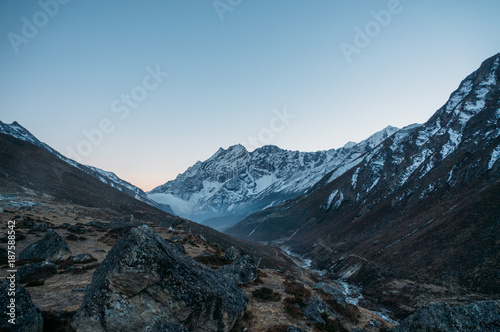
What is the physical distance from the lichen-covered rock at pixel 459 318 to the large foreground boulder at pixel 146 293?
12.1 m

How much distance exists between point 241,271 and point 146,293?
14324 mm

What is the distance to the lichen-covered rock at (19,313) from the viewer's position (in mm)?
9461

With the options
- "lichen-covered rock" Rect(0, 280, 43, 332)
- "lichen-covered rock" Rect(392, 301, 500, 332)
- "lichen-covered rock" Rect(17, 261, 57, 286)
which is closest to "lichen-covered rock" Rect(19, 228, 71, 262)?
"lichen-covered rock" Rect(17, 261, 57, 286)

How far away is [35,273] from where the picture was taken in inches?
737

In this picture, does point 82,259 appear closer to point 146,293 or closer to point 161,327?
point 146,293

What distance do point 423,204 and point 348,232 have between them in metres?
Answer: 30.6

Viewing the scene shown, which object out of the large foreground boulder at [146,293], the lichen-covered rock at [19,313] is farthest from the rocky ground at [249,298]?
the large foreground boulder at [146,293]

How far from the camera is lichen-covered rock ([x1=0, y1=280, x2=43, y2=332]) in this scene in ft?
→ 31.0

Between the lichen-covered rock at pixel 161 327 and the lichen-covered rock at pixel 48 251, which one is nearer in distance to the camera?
the lichen-covered rock at pixel 161 327

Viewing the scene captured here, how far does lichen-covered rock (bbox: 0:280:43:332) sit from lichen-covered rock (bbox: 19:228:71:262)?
1606 cm

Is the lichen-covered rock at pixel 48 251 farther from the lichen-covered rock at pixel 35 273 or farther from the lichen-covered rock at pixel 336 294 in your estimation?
the lichen-covered rock at pixel 336 294

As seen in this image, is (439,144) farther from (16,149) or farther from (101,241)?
(16,149)

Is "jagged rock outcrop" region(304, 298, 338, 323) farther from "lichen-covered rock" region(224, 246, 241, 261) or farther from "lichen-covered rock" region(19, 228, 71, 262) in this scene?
"lichen-covered rock" region(19, 228, 71, 262)

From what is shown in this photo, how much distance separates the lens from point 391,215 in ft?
297
